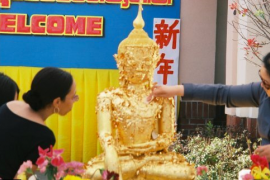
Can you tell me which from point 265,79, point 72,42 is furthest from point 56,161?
point 72,42

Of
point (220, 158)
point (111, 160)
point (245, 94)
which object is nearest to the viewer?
point (245, 94)

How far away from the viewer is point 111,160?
283cm

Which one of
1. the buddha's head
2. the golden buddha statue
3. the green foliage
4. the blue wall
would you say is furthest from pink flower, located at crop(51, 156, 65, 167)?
the blue wall

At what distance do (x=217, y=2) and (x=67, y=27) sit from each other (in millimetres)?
1823

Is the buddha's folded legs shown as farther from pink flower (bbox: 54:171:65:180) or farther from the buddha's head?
pink flower (bbox: 54:171:65:180)

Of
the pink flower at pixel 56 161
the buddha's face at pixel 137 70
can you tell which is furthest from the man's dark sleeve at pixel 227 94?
the buddha's face at pixel 137 70

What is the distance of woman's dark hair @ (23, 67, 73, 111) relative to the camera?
5.58 feet

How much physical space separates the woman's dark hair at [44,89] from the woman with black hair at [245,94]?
A: 24.0 inches

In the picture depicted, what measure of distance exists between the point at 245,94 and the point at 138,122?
1284 mm

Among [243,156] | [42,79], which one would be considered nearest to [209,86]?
[42,79]

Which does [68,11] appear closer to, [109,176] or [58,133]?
[58,133]

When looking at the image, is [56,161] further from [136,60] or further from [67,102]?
[136,60]

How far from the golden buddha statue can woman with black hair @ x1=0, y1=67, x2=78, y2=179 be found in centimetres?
126

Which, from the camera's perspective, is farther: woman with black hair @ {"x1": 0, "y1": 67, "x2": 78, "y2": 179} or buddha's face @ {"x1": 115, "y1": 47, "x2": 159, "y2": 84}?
buddha's face @ {"x1": 115, "y1": 47, "x2": 159, "y2": 84}
